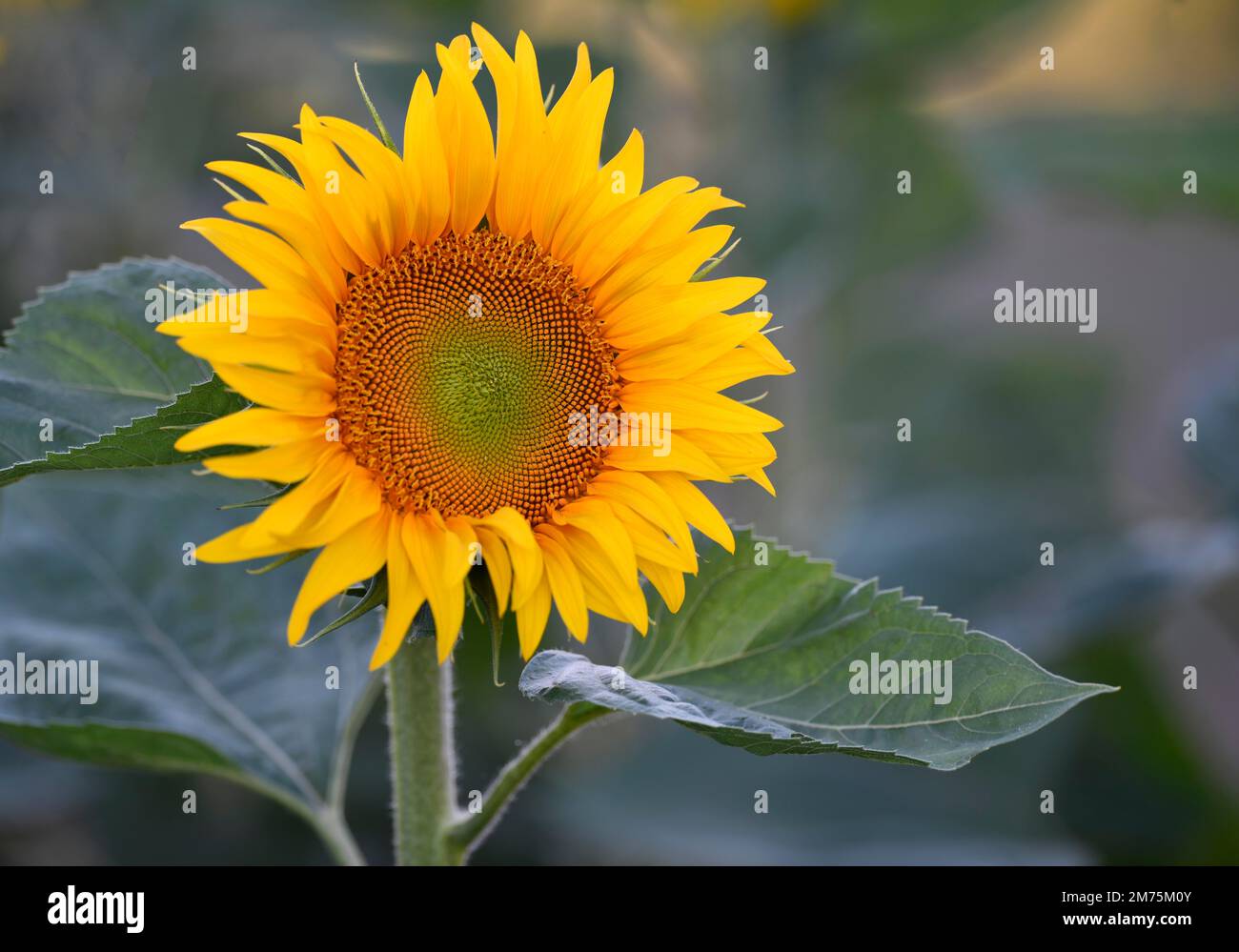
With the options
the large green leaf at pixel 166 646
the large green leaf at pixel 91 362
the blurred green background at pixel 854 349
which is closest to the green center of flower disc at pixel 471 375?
the large green leaf at pixel 91 362

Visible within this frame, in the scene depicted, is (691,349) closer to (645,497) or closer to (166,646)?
(645,497)

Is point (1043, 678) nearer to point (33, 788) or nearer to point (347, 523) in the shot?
point (347, 523)

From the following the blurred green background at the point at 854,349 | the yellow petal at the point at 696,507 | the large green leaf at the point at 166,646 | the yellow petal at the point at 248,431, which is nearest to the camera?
the yellow petal at the point at 248,431

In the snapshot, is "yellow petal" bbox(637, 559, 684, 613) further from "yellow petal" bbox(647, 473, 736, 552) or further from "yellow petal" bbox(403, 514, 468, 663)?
"yellow petal" bbox(403, 514, 468, 663)

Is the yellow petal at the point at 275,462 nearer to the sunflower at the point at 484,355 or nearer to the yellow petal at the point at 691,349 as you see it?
the sunflower at the point at 484,355

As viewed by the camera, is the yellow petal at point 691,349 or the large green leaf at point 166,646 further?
the large green leaf at point 166,646

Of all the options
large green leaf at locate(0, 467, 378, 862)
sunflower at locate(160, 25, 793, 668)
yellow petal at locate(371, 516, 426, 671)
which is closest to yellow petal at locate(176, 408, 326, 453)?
sunflower at locate(160, 25, 793, 668)
